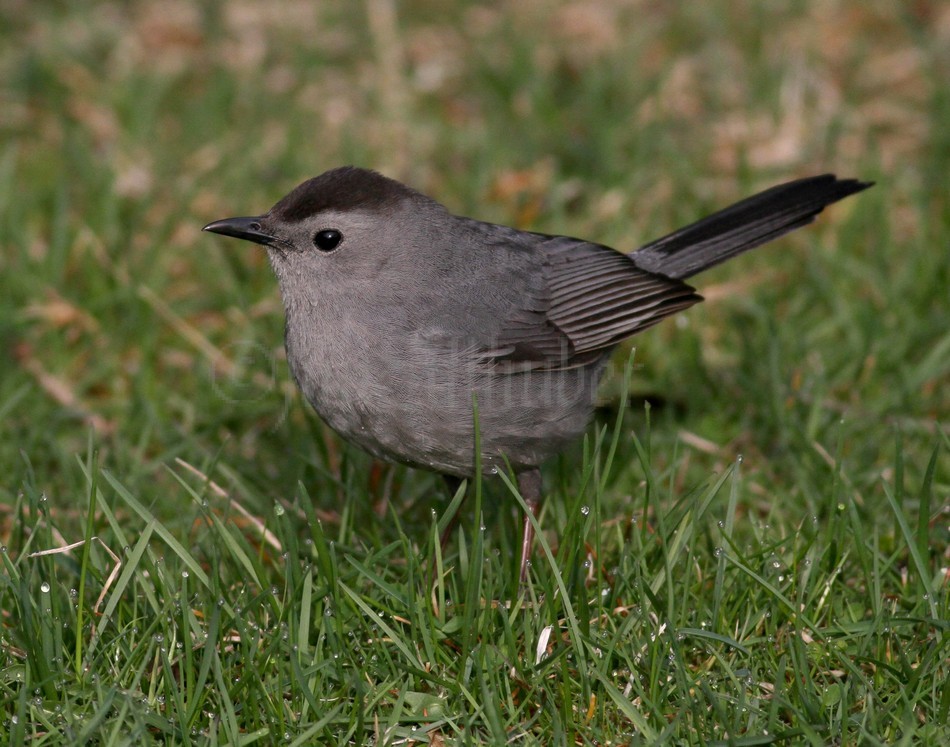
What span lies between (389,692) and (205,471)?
4.81 ft

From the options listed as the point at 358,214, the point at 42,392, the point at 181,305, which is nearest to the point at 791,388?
the point at 358,214

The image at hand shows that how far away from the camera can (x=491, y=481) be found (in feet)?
16.0

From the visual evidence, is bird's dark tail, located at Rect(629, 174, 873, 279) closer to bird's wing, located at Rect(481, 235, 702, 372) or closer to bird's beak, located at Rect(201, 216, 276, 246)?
bird's wing, located at Rect(481, 235, 702, 372)

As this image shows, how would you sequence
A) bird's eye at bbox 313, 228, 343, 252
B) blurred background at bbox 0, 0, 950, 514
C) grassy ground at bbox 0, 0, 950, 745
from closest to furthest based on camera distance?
grassy ground at bbox 0, 0, 950, 745, bird's eye at bbox 313, 228, 343, 252, blurred background at bbox 0, 0, 950, 514

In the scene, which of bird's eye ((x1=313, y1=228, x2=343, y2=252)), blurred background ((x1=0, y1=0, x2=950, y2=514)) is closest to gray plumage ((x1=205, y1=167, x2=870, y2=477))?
bird's eye ((x1=313, y1=228, x2=343, y2=252))

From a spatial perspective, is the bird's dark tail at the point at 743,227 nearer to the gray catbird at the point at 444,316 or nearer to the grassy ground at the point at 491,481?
the gray catbird at the point at 444,316

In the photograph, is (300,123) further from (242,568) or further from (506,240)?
(242,568)

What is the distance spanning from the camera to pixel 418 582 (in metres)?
3.99

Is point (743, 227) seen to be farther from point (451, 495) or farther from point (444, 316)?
point (451, 495)

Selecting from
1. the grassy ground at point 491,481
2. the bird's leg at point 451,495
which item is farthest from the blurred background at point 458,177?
the bird's leg at point 451,495

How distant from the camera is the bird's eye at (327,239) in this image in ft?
14.4

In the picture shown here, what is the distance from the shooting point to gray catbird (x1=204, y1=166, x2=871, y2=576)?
13.6ft

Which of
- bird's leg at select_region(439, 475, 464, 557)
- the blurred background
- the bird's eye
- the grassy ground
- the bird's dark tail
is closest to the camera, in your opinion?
the grassy ground

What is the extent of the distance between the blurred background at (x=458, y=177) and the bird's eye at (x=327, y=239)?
89 centimetres
